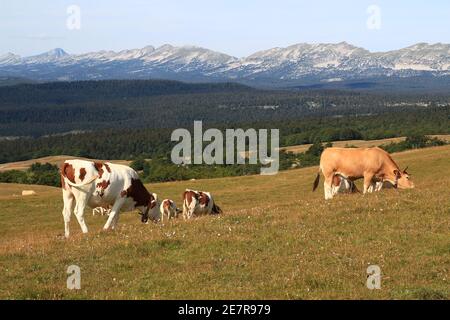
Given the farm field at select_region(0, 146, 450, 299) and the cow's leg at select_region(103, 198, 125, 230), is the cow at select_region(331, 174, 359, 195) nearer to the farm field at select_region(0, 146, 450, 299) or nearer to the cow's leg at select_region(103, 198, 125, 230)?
the farm field at select_region(0, 146, 450, 299)

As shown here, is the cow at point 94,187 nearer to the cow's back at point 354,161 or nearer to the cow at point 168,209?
the cow's back at point 354,161

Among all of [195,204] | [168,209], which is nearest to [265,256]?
[195,204]

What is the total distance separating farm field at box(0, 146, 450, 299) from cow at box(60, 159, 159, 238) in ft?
4.20

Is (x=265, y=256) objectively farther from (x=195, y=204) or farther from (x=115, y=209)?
(x=195, y=204)

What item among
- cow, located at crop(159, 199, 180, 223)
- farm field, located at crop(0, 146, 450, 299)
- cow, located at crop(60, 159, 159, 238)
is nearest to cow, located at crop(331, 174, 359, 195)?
farm field, located at crop(0, 146, 450, 299)

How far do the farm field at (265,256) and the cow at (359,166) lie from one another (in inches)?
86.8

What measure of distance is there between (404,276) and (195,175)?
3308 inches

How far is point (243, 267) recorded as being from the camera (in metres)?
14.7

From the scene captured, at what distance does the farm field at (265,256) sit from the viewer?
41.1 ft

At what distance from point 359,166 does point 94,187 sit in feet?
37.8

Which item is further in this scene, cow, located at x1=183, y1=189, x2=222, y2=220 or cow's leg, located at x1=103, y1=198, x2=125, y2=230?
cow, located at x1=183, y1=189, x2=222, y2=220

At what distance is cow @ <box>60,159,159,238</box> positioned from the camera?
20797 millimetres

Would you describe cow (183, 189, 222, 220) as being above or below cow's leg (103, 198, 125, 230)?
below
